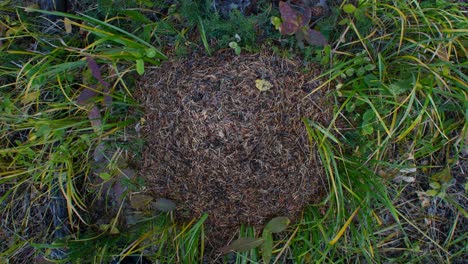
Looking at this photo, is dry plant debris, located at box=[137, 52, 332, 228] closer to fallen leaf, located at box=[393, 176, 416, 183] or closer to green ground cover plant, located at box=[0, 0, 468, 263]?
green ground cover plant, located at box=[0, 0, 468, 263]

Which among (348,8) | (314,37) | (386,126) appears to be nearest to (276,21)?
(314,37)

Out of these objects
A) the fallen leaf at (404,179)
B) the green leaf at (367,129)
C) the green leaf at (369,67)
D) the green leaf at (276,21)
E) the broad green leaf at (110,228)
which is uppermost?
the green leaf at (276,21)

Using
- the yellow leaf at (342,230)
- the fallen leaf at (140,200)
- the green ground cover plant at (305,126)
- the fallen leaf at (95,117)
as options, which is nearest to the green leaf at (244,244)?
the green ground cover plant at (305,126)

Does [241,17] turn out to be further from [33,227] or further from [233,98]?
[33,227]

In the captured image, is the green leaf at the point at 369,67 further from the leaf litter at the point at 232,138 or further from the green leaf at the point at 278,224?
the green leaf at the point at 278,224

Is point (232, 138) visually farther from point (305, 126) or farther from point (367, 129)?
point (367, 129)

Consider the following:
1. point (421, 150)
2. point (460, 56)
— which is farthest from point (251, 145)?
point (460, 56)

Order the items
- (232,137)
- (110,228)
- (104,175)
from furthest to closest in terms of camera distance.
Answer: (110,228) → (104,175) → (232,137)
